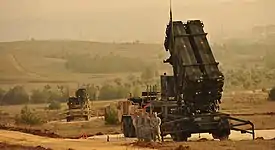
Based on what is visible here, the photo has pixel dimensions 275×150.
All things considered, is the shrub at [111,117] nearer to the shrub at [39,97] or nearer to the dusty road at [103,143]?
the dusty road at [103,143]

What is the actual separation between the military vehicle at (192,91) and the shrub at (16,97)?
6357cm

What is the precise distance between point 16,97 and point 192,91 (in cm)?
6745

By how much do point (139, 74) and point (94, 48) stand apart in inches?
1403

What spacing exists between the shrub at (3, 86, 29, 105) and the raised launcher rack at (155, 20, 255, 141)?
63.5 meters

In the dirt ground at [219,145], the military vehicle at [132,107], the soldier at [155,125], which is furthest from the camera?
the military vehicle at [132,107]

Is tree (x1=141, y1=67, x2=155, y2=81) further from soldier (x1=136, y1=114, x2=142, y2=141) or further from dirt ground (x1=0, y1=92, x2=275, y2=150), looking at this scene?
soldier (x1=136, y1=114, x2=142, y2=141)

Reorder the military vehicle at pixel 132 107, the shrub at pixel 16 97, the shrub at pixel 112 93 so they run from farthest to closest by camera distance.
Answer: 1. the shrub at pixel 16 97
2. the shrub at pixel 112 93
3. the military vehicle at pixel 132 107

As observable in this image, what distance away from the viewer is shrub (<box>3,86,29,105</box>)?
92625mm

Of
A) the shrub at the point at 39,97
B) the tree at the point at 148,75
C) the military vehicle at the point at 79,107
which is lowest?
the military vehicle at the point at 79,107

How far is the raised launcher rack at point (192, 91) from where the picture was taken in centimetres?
2831

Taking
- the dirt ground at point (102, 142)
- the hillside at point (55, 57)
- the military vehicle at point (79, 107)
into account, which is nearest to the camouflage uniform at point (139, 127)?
the dirt ground at point (102, 142)

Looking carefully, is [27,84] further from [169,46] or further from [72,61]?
[169,46]

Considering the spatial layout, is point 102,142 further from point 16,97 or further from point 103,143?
point 16,97

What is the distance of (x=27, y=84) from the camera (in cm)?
11256
